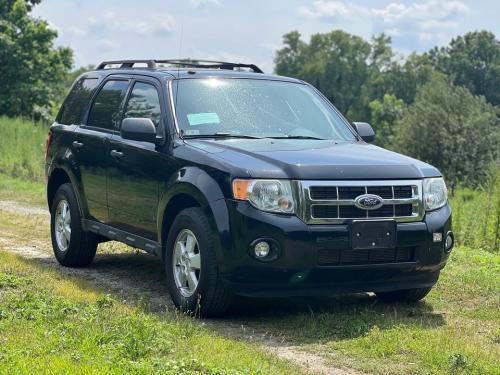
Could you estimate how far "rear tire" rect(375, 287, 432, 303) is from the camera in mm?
7527

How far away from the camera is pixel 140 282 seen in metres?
8.53

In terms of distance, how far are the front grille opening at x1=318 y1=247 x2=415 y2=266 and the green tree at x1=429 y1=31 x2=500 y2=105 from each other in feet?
279

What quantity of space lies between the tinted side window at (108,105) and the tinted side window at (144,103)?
0.65 feet

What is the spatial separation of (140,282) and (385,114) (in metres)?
82.5

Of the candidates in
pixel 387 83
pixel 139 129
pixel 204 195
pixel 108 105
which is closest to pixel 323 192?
pixel 204 195

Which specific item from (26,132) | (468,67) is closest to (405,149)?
(468,67)

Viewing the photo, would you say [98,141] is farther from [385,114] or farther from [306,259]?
[385,114]

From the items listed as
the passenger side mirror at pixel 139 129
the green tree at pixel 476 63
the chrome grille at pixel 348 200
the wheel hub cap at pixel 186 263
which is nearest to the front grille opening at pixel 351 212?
the chrome grille at pixel 348 200

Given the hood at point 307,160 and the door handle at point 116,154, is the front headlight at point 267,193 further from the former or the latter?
the door handle at point 116,154

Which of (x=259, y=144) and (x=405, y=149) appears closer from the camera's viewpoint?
(x=259, y=144)

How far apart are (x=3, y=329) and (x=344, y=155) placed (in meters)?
2.80

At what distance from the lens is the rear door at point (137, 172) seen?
7.57 meters

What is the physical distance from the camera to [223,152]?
6.89 metres

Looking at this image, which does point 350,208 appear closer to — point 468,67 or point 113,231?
point 113,231
